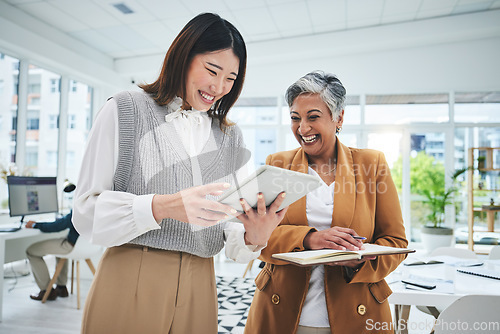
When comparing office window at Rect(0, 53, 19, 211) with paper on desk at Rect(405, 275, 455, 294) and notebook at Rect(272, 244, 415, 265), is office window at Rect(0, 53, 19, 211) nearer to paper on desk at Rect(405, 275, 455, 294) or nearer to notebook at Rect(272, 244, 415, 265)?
paper on desk at Rect(405, 275, 455, 294)

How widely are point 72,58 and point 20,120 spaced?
142 cm

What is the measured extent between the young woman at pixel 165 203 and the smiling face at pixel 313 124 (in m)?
0.39

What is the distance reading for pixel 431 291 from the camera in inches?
73.3

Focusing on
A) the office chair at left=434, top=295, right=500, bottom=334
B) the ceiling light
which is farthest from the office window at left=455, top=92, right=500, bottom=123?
the office chair at left=434, top=295, right=500, bottom=334

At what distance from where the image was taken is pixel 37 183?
4406 millimetres

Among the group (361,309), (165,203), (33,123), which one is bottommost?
(361,309)

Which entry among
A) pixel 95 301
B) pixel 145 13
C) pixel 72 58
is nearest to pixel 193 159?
pixel 95 301

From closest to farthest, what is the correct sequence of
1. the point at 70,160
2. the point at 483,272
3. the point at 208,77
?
1. the point at 208,77
2. the point at 483,272
3. the point at 70,160

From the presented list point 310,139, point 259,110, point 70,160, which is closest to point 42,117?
point 70,160

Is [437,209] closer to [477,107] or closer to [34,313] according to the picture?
[477,107]

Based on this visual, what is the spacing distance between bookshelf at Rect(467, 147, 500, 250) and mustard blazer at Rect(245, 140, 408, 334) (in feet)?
21.9

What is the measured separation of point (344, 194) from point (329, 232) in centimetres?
19

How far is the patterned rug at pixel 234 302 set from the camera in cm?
356

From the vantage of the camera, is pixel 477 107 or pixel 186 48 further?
pixel 477 107
